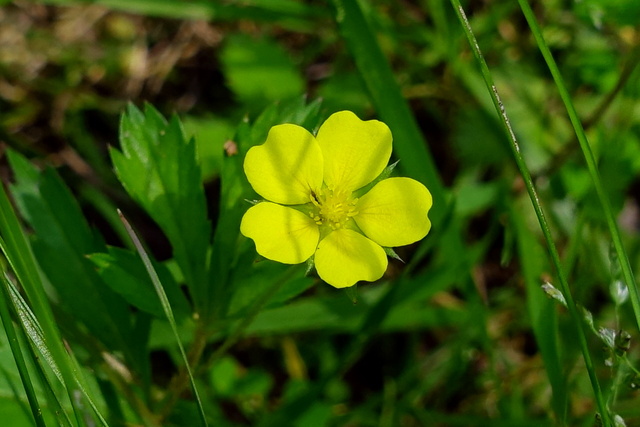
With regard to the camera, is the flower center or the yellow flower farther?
the flower center

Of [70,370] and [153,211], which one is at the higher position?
[153,211]

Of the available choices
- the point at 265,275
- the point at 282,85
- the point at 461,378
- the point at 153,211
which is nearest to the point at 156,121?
the point at 153,211

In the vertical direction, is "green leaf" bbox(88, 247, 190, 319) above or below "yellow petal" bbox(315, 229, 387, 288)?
above

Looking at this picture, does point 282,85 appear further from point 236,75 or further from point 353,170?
point 353,170

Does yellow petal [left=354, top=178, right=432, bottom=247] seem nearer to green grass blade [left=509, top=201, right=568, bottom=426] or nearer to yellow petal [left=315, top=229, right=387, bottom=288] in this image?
yellow petal [left=315, top=229, right=387, bottom=288]

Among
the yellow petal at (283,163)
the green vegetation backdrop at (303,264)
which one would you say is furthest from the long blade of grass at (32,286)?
the yellow petal at (283,163)

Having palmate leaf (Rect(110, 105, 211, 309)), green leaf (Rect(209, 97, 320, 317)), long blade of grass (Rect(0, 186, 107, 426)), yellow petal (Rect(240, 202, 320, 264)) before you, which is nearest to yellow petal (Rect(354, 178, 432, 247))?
yellow petal (Rect(240, 202, 320, 264))
